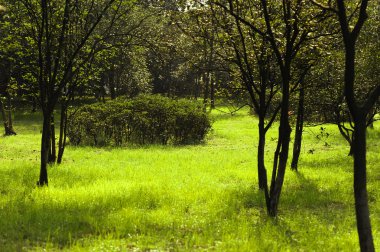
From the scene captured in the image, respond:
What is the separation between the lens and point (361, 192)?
5621mm

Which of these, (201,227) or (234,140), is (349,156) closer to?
(234,140)

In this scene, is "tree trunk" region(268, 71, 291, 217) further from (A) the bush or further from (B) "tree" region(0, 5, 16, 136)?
(A) the bush

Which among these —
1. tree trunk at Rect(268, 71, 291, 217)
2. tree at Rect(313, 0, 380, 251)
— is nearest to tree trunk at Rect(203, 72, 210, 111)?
tree trunk at Rect(268, 71, 291, 217)

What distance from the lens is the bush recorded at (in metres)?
23.5

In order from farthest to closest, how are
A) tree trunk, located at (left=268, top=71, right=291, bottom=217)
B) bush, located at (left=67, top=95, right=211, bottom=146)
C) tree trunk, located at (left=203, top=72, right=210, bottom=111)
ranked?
bush, located at (left=67, top=95, right=211, bottom=146), tree trunk, located at (left=203, top=72, right=210, bottom=111), tree trunk, located at (left=268, top=71, right=291, bottom=217)

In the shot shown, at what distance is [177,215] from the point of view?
9.42 meters

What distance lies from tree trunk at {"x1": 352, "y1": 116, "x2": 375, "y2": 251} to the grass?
1.92 m

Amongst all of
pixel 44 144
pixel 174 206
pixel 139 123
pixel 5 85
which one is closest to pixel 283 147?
pixel 174 206

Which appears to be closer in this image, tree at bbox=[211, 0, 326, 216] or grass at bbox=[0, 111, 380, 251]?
grass at bbox=[0, 111, 380, 251]

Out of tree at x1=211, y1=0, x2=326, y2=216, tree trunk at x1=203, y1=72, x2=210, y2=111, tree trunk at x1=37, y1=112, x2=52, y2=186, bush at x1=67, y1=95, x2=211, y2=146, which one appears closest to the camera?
tree at x1=211, y1=0, x2=326, y2=216

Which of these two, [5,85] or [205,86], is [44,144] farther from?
[205,86]

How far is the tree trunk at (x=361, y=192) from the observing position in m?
5.59

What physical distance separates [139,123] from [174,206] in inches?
569

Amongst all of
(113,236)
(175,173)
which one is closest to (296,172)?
(175,173)
